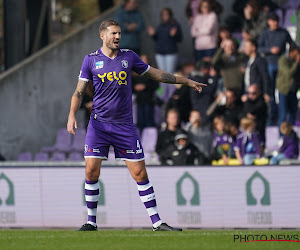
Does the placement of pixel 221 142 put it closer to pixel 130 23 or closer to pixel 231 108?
pixel 231 108

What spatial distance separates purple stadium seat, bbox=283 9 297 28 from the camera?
19.3 m

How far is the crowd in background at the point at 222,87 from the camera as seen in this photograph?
52.3ft

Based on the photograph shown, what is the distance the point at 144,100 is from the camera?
18.5m

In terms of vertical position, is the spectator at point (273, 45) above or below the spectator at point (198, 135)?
above

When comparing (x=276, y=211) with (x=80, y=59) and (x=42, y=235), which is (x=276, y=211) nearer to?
(x=42, y=235)

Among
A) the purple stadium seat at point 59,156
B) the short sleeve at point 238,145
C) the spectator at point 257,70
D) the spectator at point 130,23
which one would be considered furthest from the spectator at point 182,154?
the spectator at point 130,23

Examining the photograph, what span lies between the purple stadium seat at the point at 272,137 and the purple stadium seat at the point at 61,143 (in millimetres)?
4440

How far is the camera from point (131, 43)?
771 inches

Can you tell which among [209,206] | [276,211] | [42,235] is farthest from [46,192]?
[42,235]

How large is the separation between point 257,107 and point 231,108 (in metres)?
0.54

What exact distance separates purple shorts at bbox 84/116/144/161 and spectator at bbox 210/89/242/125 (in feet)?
22.1

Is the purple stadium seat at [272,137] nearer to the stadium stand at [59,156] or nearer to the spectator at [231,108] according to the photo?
the spectator at [231,108]

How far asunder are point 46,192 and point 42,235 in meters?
4.48

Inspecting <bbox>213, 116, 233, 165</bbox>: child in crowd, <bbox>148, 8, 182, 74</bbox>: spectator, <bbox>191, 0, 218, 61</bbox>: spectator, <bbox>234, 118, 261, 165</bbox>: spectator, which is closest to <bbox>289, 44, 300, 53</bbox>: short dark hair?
<bbox>191, 0, 218, 61</bbox>: spectator
